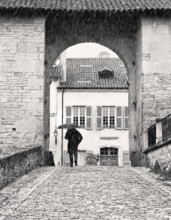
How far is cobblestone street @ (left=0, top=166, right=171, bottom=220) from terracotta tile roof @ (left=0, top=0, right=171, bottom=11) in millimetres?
6623

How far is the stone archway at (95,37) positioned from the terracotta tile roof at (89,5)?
90cm

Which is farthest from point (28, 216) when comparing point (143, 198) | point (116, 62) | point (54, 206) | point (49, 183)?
point (116, 62)

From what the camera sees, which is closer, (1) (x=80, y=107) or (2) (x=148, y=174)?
(2) (x=148, y=174)

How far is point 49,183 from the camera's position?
9.77m

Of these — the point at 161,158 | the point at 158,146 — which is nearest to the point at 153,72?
the point at 158,146

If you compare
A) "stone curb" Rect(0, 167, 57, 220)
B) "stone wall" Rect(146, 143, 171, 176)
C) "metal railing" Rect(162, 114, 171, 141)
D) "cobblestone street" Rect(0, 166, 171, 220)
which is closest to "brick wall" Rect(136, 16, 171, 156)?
"stone wall" Rect(146, 143, 171, 176)

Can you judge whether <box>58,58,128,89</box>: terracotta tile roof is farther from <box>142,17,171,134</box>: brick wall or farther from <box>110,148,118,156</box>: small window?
<box>142,17,171,134</box>: brick wall

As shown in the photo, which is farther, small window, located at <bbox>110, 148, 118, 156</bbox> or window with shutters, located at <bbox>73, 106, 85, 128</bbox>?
window with shutters, located at <bbox>73, 106, 85, 128</bbox>

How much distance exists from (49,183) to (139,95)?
284 inches

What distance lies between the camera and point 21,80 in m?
15.5

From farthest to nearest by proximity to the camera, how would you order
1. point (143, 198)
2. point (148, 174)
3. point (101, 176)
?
1. point (148, 174)
2. point (101, 176)
3. point (143, 198)

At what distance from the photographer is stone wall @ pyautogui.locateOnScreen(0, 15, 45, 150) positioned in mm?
15203

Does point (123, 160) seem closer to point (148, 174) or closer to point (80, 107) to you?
point (80, 107)

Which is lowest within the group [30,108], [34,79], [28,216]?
[28,216]
